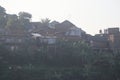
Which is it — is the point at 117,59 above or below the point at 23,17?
below

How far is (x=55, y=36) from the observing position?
28922mm

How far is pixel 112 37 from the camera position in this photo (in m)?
33.1

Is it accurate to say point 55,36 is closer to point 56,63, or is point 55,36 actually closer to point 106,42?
point 56,63

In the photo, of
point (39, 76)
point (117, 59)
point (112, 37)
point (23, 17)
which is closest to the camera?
point (39, 76)

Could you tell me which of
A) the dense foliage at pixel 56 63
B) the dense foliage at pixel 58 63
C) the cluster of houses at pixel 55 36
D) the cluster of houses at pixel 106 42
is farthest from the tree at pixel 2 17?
the cluster of houses at pixel 106 42

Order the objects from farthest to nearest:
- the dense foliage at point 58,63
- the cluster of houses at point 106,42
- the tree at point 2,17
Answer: the tree at point 2,17 < the cluster of houses at point 106,42 < the dense foliage at point 58,63

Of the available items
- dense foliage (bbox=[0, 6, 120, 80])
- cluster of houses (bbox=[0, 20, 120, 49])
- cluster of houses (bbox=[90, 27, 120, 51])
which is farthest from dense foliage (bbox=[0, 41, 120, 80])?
cluster of houses (bbox=[90, 27, 120, 51])

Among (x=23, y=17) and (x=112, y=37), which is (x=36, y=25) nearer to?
(x=23, y=17)

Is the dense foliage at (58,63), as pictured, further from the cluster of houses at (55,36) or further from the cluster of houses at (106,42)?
the cluster of houses at (106,42)

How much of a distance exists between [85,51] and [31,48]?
216 inches

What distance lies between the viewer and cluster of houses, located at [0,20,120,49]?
25.2 metres

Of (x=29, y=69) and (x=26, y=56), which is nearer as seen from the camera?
(x=29, y=69)

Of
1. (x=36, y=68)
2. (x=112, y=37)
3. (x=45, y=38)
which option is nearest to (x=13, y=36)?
(x=45, y=38)

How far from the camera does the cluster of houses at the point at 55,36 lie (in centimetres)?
2522
